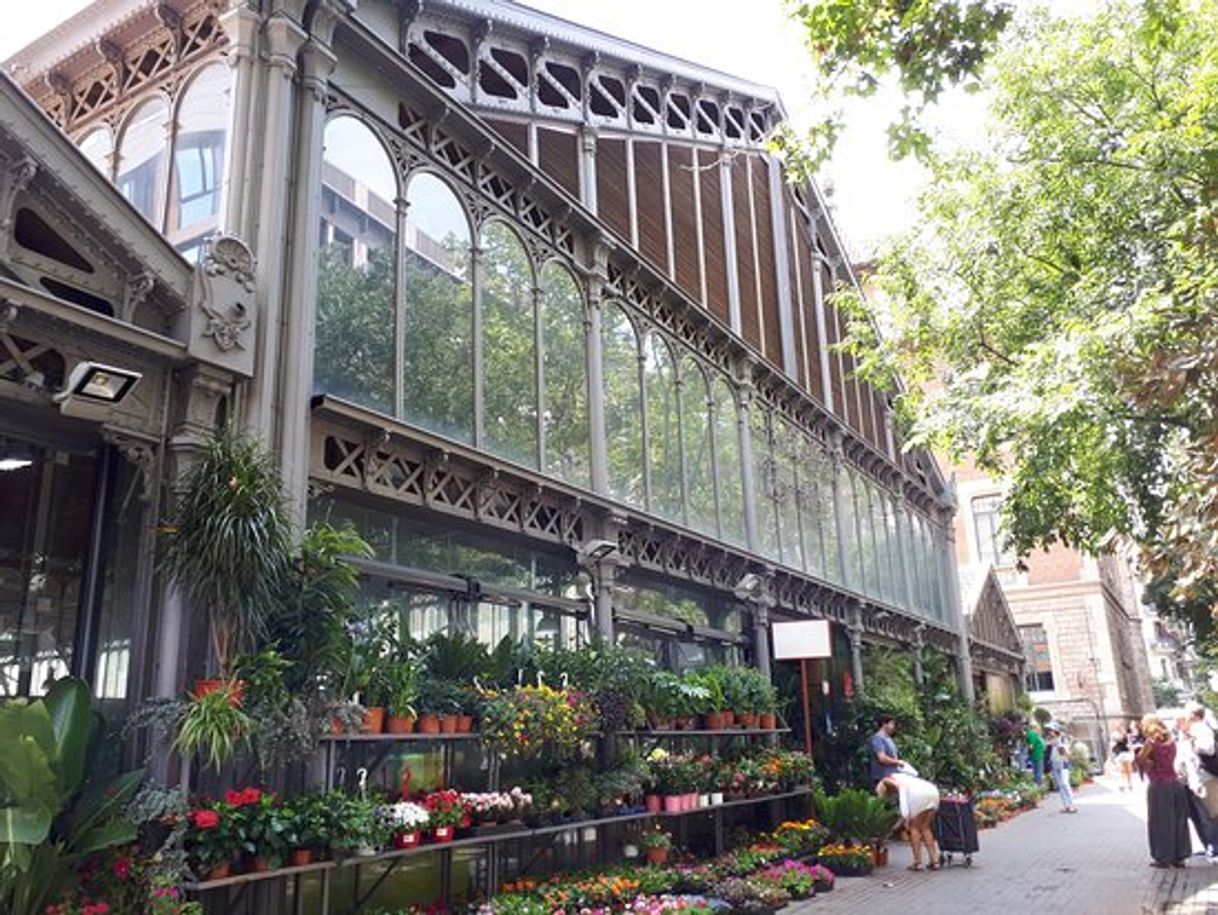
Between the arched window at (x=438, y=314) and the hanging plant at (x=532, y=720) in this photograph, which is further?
the arched window at (x=438, y=314)

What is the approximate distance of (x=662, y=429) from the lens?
630 inches

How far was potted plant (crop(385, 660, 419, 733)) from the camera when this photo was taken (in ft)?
29.8

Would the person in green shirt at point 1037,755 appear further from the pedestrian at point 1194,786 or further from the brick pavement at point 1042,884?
the pedestrian at point 1194,786

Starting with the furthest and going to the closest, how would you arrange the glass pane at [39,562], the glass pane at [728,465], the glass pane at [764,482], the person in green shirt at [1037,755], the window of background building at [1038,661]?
the window of background building at [1038,661]
the person in green shirt at [1037,755]
the glass pane at [764,482]
the glass pane at [728,465]
the glass pane at [39,562]

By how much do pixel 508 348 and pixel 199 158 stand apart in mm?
4117

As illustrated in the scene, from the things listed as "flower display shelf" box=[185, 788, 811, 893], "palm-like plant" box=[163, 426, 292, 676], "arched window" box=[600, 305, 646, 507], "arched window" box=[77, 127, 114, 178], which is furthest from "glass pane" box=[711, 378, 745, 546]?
"palm-like plant" box=[163, 426, 292, 676]

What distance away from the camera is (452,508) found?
10.9 m

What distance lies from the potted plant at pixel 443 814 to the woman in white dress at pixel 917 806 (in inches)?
277

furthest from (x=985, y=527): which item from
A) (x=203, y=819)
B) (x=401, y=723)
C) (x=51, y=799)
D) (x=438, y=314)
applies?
(x=51, y=799)

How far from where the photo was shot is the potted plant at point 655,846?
40.1 ft

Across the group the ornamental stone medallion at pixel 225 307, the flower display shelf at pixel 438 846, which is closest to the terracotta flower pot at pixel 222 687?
the flower display shelf at pixel 438 846

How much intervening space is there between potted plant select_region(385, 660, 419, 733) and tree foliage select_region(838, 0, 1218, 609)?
809 centimetres

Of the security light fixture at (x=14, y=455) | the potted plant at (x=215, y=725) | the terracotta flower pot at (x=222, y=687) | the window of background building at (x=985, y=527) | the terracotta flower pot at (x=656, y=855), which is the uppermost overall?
the window of background building at (x=985, y=527)

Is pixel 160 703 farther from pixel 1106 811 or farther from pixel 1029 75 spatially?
pixel 1106 811
